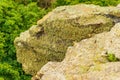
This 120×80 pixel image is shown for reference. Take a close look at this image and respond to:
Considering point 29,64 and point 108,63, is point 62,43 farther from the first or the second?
point 108,63

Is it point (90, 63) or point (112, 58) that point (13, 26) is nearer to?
point (90, 63)

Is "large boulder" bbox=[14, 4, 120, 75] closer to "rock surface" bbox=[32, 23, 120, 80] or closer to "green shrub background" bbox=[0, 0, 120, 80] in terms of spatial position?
"green shrub background" bbox=[0, 0, 120, 80]

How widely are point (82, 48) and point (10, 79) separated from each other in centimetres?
711

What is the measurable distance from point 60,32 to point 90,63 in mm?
4865

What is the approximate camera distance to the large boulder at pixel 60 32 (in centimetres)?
1596

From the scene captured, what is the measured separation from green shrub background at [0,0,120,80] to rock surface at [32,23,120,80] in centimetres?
596

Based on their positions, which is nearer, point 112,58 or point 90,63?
point 112,58

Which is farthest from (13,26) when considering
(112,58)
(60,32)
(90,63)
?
(112,58)

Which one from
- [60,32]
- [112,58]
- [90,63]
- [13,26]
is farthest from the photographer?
[13,26]

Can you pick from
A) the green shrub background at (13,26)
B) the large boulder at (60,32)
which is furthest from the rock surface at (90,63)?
the green shrub background at (13,26)

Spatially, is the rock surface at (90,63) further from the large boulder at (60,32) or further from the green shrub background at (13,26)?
the green shrub background at (13,26)

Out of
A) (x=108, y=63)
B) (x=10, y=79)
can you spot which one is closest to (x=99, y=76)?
(x=108, y=63)

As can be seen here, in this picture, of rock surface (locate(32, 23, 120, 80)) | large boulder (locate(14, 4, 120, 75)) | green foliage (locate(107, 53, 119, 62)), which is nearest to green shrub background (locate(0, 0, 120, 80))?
large boulder (locate(14, 4, 120, 75))

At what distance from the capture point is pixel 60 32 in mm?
16406
